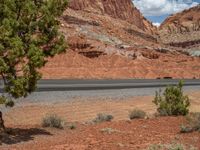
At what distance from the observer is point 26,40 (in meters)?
16.4

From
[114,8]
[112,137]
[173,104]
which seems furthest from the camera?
[114,8]

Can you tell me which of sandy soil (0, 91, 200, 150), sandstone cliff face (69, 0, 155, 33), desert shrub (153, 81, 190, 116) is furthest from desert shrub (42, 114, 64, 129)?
sandstone cliff face (69, 0, 155, 33)

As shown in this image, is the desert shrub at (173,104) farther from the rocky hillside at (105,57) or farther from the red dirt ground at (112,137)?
the rocky hillside at (105,57)

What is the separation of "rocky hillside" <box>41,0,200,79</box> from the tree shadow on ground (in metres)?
39.0

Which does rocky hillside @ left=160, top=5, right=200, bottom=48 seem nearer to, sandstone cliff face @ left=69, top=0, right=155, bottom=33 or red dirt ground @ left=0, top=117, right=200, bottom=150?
sandstone cliff face @ left=69, top=0, right=155, bottom=33

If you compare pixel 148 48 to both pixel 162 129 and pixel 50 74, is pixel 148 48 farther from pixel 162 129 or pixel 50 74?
pixel 162 129

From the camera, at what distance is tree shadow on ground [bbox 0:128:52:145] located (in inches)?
643

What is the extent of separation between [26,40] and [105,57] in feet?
177

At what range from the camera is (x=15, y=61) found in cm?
1584

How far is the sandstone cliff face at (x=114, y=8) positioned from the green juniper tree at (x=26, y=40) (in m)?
74.1

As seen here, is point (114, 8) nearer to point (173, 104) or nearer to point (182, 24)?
point (182, 24)

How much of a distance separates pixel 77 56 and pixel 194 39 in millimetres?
80731

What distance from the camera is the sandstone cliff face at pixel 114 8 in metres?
104

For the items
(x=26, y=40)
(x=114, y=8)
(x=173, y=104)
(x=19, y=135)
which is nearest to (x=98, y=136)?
(x=19, y=135)
